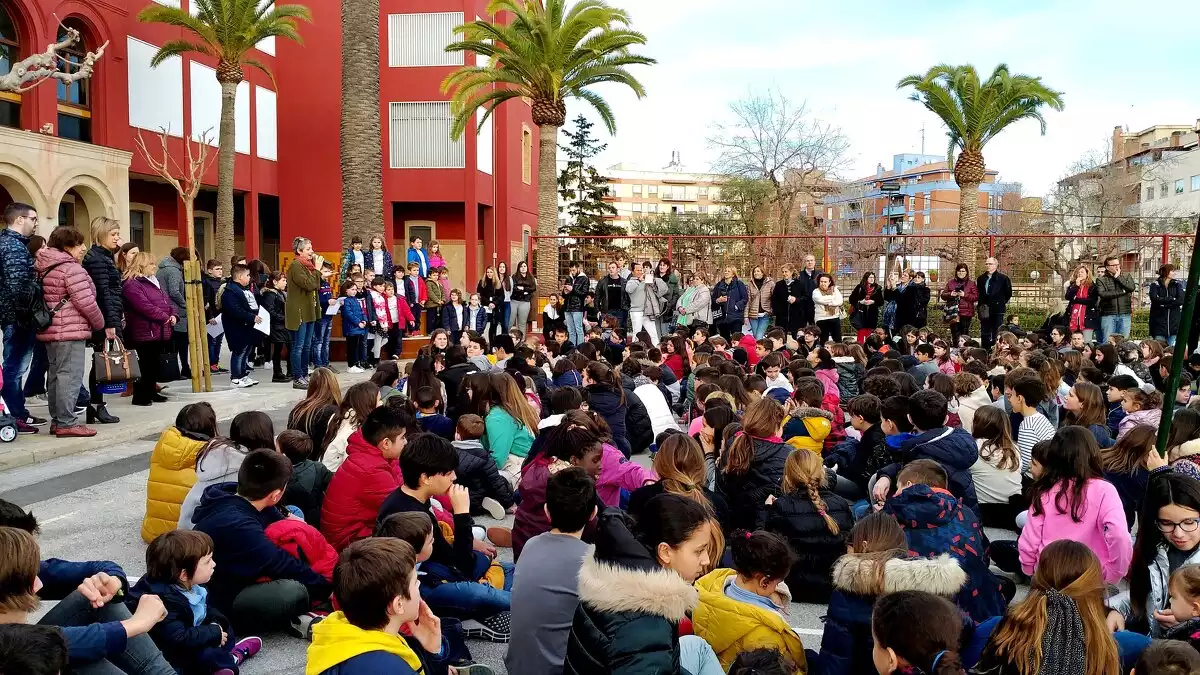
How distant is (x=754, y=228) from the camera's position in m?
52.9

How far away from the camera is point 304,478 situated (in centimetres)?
607

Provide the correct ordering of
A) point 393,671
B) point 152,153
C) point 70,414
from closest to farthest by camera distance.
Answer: point 393,671 < point 70,414 < point 152,153

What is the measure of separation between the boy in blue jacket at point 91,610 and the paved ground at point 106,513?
1.01 metres

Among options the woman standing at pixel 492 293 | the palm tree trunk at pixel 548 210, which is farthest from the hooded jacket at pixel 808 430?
the palm tree trunk at pixel 548 210

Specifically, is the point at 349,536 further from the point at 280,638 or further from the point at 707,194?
the point at 707,194

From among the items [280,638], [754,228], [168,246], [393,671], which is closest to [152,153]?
[168,246]

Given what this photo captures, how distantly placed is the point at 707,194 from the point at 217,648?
12728 cm

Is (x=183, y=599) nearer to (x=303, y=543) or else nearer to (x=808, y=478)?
(x=303, y=543)

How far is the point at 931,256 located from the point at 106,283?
16.9 m

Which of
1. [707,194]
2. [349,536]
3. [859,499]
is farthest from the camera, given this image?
[707,194]

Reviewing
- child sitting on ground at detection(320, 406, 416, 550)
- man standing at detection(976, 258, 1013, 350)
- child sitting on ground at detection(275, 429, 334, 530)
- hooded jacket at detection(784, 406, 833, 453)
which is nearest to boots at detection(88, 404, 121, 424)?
child sitting on ground at detection(275, 429, 334, 530)

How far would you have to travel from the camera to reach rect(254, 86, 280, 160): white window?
29453 millimetres

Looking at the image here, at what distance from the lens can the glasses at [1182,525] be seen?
4.38m

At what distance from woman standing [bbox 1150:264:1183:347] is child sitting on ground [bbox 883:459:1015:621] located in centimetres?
1345
